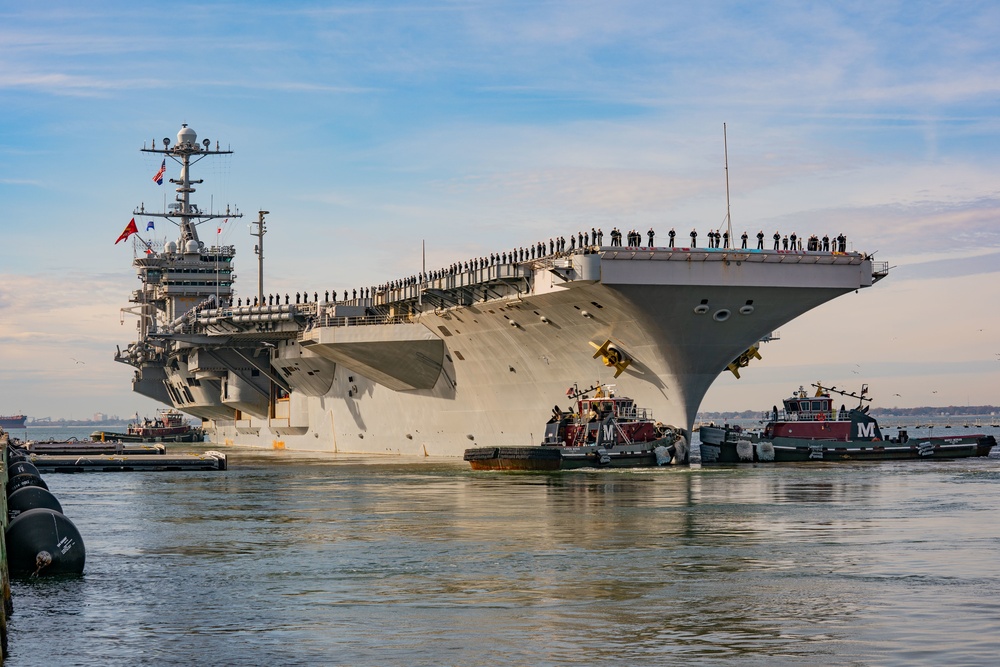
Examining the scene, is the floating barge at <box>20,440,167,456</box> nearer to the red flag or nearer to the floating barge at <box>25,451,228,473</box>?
the floating barge at <box>25,451,228,473</box>

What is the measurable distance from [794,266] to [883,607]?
2158 centimetres

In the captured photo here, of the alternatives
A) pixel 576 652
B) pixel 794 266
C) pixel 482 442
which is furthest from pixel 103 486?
pixel 576 652

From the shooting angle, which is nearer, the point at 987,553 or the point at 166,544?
the point at 987,553

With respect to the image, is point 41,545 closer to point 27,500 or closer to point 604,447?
point 27,500

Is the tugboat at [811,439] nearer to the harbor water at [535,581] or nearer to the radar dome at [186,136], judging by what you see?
the harbor water at [535,581]

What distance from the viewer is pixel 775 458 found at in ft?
131

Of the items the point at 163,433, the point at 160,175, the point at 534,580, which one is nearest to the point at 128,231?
the point at 160,175

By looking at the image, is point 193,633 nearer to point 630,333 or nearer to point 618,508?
point 618,508

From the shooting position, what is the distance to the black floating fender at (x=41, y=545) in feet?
50.2

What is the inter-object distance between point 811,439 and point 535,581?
26622 mm

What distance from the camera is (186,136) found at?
7488 centimetres

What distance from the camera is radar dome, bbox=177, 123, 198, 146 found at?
74.8 meters

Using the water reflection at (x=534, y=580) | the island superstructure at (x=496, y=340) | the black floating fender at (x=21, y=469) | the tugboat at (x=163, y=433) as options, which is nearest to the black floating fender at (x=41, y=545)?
the water reflection at (x=534, y=580)

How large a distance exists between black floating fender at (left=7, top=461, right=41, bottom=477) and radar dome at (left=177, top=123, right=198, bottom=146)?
47782 millimetres
